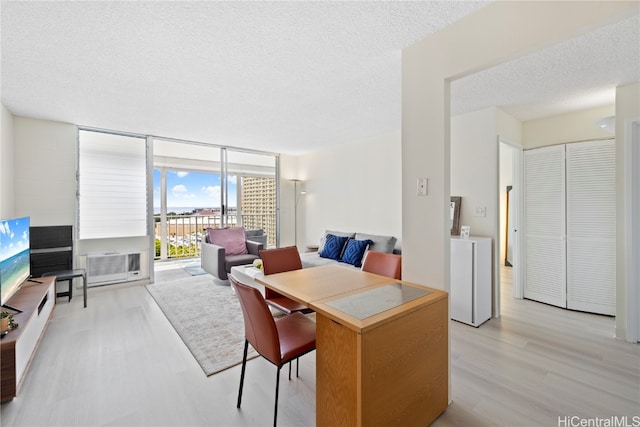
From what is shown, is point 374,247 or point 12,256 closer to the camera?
point 12,256

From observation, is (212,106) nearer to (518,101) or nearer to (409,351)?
(409,351)

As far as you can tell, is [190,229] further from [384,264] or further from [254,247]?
[384,264]

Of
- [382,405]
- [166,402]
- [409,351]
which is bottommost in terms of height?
[166,402]

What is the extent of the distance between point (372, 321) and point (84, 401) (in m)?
1.98

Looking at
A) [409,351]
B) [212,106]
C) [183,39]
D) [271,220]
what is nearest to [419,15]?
[183,39]

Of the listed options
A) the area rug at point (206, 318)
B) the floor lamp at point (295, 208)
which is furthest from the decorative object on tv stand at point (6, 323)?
the floor lamp at point (295, 208)

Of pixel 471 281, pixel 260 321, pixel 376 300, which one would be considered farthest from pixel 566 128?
pixel 260 321

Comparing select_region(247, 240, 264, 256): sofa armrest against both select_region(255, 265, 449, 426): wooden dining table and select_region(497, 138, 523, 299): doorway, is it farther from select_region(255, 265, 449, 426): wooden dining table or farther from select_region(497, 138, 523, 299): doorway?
select_region(497, 138, 523, 299): doorway

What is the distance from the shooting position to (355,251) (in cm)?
421

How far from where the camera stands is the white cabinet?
2.93 m

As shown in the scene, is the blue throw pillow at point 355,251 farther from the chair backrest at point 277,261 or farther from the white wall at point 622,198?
the white wall at point 622,198

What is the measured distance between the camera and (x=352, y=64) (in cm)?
233

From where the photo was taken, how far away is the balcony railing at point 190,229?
609cm

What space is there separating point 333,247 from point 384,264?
221cm
